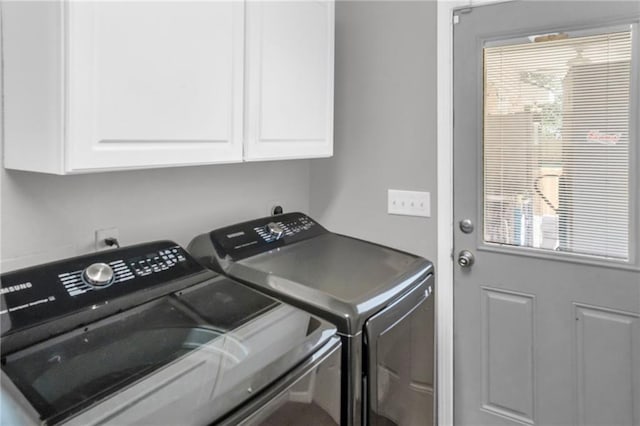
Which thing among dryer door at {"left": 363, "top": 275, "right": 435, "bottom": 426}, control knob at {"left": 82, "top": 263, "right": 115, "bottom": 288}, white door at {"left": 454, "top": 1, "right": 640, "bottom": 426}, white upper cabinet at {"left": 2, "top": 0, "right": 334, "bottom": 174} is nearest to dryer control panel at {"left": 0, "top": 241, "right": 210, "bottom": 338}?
control knob at {"left": 82, "top": 263, "right": 115, "bottom": 288}

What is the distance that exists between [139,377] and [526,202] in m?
1.59

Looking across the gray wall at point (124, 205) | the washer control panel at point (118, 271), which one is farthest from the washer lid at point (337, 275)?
the gray wall at point (124, 205)

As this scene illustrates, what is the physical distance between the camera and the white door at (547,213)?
171cm

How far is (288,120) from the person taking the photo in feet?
5.84

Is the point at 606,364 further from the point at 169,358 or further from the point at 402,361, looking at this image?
the point at 169,358

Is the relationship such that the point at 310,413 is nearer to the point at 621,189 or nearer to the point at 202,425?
the point at 202,425

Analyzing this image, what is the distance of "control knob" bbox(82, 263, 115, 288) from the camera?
4.07ft

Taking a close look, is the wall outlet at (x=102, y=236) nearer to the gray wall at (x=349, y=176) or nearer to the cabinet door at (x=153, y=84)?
the gray wall at (x=349, y=176)

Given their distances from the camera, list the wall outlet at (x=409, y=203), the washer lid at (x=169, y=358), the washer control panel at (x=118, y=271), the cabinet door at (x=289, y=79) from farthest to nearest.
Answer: the wall outlet at (x=409, y=203) → the cabinet door at (x=289, y=79) → the washer control panel at (x=118, y=271) → the washer lid at (x=169, y=358)

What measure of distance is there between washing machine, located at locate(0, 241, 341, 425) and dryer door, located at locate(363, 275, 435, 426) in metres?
0.15

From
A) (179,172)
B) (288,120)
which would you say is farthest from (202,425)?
(288,120)

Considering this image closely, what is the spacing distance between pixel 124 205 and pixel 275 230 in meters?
0.58

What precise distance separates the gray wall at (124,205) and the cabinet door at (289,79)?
1.01 feet

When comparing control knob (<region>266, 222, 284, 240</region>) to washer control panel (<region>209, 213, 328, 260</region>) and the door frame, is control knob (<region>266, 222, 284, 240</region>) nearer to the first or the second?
washer control panel (<region>209, 213, 328, 260</region>)
